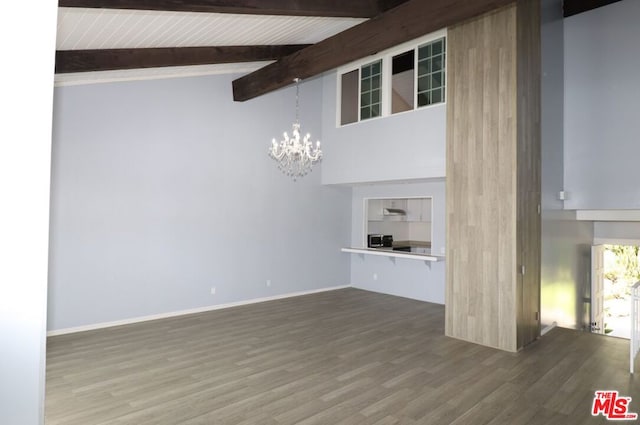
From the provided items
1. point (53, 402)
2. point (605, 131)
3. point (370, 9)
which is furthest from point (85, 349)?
point (605, 131)

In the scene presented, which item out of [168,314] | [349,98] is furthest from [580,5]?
[168,314]

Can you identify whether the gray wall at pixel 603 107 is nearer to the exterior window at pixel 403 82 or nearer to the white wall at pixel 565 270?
the white wall at pixel 565 270

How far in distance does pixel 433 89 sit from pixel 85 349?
6.00m

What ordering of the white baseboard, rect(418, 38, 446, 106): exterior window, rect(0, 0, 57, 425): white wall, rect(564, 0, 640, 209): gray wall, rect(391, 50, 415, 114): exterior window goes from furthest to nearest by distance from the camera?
rect(391, 50, 415, 114): exterior window → rect(418, 38, 446, 106): exterior window → rect(564, 0, 640, 209): gray wall → the white baseboard → rect(0, 0, 57, 425): white wall

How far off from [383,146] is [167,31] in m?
3.93

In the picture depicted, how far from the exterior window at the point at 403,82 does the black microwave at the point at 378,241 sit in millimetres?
2608

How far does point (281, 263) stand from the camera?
24.4ft

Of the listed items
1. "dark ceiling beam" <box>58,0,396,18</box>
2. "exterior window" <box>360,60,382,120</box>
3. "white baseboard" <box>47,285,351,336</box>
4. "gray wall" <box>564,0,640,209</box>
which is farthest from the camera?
"exterior window" <box>360,60,382,120</box>

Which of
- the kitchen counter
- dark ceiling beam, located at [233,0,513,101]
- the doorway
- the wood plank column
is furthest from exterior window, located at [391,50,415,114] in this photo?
the doorway

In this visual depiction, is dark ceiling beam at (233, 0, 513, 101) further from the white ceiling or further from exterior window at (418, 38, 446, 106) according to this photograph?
exterior window at (418, 38, 446, 106)

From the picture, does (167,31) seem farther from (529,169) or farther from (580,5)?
(580,5)

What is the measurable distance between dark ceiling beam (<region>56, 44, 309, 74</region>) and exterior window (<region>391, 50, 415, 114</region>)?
7.78 ft

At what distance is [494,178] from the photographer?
15.1 feet

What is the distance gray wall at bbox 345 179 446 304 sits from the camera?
23.2 feet
